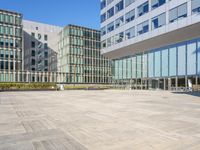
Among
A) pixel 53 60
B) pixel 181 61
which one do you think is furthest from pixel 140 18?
pixel 53 60

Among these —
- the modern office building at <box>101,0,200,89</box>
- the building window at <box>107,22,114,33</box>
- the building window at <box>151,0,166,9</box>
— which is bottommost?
the modern office building at <box>101,0,200,89</box>

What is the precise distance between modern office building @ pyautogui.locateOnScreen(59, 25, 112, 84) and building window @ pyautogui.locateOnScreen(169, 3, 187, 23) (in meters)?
58.1

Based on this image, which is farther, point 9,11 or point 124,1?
point 9,11

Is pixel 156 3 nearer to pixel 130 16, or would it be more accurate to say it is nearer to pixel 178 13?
pixel 178 13

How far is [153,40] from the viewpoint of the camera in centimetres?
A: 3844

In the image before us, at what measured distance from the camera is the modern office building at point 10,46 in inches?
2985

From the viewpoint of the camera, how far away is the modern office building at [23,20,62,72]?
315 ft

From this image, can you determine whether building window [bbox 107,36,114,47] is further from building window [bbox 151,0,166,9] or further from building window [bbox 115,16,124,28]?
building window [bbox 151,0,166,9]

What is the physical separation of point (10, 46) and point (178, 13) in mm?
62901

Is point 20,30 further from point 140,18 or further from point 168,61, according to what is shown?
point 168,61

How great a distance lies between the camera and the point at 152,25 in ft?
122

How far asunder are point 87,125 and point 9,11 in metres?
78.9

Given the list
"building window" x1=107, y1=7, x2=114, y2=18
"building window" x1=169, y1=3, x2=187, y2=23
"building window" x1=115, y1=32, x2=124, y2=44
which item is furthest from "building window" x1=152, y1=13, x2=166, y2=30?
"building window" x1=107, y1=7, x2=114, y2=18

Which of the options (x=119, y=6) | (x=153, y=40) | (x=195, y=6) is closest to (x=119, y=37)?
(x=119, y=6)
